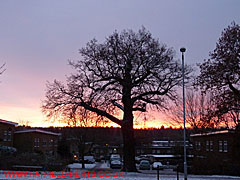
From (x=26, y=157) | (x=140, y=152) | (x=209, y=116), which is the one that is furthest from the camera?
(x=140, y=152)

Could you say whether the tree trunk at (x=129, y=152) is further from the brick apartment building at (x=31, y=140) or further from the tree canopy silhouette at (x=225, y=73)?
the brick apartment building at (x=31, y=140)

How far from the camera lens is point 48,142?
62125mm

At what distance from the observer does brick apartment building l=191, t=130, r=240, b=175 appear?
30578 mm

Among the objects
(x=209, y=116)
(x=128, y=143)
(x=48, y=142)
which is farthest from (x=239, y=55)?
(x=48, y=142)

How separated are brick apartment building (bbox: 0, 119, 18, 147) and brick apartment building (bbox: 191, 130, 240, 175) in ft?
90.9

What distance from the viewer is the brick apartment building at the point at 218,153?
1204 inches

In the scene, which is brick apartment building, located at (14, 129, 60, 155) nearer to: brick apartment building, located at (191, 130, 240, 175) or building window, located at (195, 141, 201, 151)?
building window, located at (195, 141, 201, 151)

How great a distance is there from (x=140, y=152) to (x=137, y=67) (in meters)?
75.5

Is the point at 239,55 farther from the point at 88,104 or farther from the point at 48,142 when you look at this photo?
the point at 48,142

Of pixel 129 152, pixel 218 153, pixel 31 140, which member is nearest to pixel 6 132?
pixel 31 140

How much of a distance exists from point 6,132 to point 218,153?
3087 centimetres

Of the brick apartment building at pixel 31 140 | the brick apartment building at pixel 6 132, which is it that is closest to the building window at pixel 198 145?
the brick apartment building at pixel 31 140

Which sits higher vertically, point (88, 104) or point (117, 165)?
point (88, 104)

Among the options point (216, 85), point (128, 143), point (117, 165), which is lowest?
point (117, 165)
